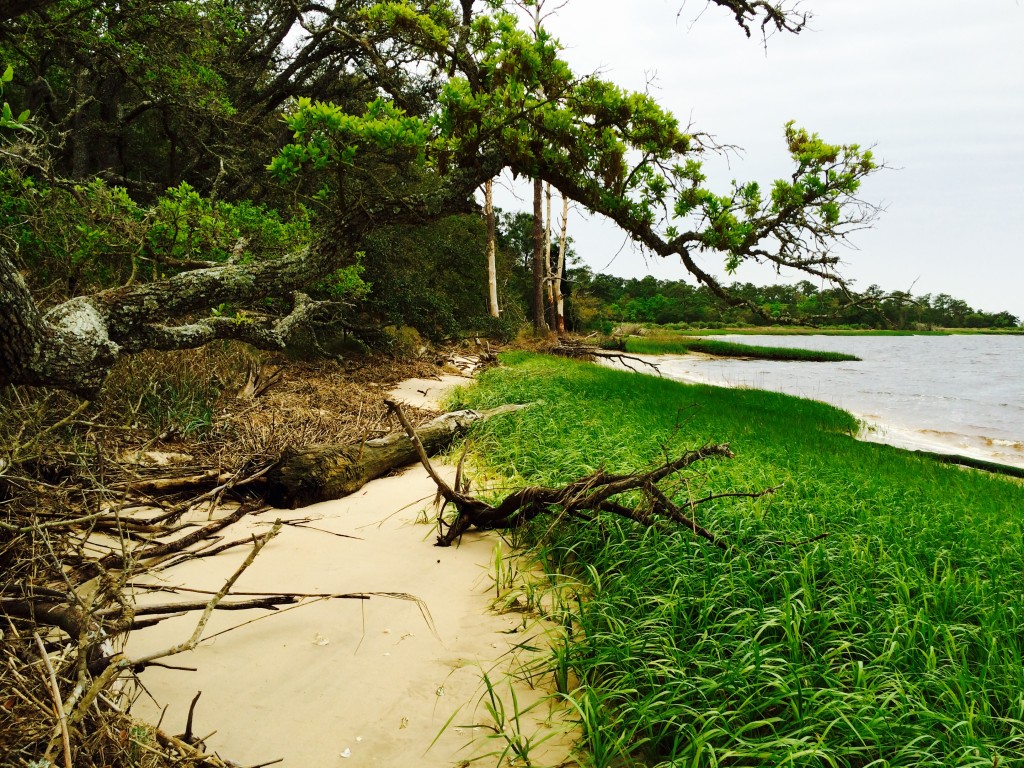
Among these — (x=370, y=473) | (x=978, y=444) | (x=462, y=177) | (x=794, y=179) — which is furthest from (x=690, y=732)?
(x=978, y=444)

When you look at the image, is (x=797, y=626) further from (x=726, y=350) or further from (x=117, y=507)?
(x=726, y=350)

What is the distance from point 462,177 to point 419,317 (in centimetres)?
756

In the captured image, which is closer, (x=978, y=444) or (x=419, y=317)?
(x=978, y=444)

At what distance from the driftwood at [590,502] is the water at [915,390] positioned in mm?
6565

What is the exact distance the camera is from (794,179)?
702 centimetres

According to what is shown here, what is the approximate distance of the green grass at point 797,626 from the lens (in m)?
1.73

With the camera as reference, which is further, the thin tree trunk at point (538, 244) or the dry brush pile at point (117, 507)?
the thin tree trunk at point (538, 244)

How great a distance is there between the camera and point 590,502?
2.96 meters

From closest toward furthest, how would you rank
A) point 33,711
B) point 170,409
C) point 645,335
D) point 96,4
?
point 33,711 → point 170,409 → point 96,4 → point 645,335

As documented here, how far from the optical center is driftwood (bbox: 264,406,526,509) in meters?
4.14

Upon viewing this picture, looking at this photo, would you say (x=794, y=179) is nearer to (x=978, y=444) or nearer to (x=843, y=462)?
(x=843, y=462)

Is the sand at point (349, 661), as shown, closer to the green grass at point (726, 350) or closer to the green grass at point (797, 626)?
the green grass at point (797, 626)

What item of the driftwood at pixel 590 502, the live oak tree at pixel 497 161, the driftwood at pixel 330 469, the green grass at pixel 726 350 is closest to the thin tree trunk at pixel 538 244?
the green grass at pixel 726 350

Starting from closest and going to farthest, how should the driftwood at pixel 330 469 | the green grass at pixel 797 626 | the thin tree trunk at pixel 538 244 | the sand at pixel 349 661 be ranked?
the green grass at pixel 797 626 < the sand at pixel 349 661 < the driftwood at pixel 330 469 < the thin tree trunk at pixel 538 244
